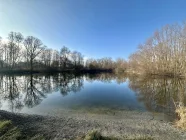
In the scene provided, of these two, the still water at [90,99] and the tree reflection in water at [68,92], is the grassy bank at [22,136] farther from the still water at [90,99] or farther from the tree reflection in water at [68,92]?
the tree reflection in water at [68,92]

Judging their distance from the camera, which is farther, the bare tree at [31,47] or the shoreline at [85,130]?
the bare tree at [31,47]

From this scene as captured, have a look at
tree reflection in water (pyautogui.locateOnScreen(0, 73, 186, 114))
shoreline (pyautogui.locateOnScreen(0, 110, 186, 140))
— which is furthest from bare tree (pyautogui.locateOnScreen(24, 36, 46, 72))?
shoreline (pyautogui.locateOnScreen(0, 110, 186, 140))

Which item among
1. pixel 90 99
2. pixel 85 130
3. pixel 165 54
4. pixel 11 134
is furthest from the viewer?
pixel 165 54

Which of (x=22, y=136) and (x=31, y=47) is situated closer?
(x=22, y=136)

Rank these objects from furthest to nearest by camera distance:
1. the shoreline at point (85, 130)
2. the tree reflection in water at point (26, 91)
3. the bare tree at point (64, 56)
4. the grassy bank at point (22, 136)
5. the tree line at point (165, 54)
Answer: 1. the bare tree at point (64, 56)
2. the tree line at point (165, 54)
3. the tree reflection in water at point (26, 91)
4. the shoreline at point (85, 130)
5. the grassy bank at point (22, 136)

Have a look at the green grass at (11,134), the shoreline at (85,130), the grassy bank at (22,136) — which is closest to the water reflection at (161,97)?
the shoreline at (85,130)

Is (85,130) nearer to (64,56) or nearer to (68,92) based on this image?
(68,92)

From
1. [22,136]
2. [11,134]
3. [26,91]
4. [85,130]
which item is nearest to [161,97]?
[85,130]

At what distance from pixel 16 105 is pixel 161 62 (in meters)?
39.1

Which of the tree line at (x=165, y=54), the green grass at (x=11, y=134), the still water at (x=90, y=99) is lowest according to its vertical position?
the still water at (x=90, y=99)

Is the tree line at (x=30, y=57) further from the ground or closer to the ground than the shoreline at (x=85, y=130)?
further from the ground

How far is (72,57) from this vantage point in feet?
239

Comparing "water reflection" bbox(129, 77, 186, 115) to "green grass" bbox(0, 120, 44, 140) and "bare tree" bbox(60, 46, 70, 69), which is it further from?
"bare tree" bbox(60, 46, 70, 69)

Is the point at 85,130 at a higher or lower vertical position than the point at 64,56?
lower
